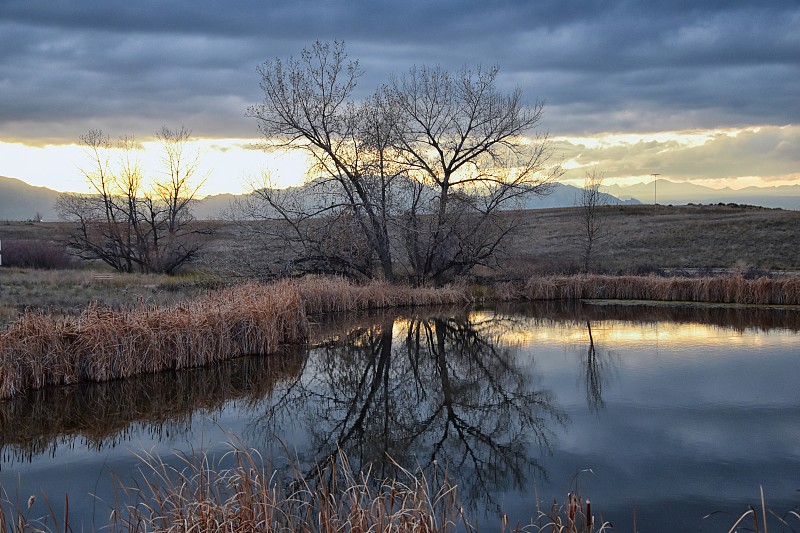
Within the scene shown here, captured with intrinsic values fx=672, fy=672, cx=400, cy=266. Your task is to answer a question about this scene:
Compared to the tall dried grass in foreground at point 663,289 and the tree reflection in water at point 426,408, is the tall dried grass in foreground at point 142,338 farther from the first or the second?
the tall dried grass in foreground at point 663,289

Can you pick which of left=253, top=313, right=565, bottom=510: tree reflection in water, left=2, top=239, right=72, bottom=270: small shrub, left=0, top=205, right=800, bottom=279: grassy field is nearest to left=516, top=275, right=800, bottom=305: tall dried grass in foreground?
left=0, top=205, right=800, bottom=279: grassy field

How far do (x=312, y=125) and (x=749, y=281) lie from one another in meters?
15.6

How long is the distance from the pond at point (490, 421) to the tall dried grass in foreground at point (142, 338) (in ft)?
1.20

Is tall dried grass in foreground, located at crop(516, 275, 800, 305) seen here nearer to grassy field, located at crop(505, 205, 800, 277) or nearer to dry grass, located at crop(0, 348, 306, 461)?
grassy field, located at crop(505, 205, 800, 277)

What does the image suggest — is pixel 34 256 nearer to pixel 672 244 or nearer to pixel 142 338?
pixel 142 338

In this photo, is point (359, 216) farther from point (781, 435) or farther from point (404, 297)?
point (781, 435)

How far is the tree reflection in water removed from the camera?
26.9 feet

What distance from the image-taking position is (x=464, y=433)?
9.44 metres

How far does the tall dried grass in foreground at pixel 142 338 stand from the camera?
35.3ft

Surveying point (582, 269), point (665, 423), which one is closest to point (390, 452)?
point (665, 423)

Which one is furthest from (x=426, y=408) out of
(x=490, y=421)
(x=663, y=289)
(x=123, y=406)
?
(x=663, y=289)

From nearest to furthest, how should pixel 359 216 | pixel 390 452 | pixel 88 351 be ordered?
pixel 390 452 → pixel 88 351 → pixel 359 216

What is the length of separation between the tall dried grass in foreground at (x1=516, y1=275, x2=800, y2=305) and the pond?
207 inches

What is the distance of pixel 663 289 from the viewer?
23.7 meters
